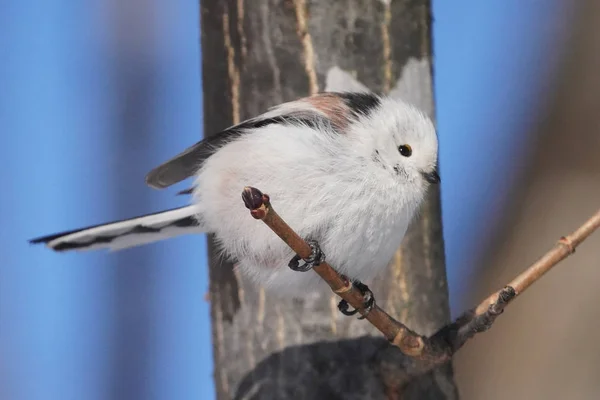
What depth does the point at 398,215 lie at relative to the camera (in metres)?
1.72

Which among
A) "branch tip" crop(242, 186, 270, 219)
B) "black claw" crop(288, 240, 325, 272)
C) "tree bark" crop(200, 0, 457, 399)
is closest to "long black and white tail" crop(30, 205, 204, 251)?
"tree bark" crop(200, 0, 457, 399)

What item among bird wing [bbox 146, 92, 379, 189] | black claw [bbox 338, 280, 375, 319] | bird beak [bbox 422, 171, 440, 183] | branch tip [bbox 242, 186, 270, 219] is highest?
bird wing [bbox 146, 92, 379, 189]

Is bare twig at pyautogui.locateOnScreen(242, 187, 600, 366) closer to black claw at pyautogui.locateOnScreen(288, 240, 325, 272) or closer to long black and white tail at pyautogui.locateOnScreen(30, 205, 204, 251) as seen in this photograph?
black claw at pyautogui.locateOnScreen(288, 240, 325, 272)

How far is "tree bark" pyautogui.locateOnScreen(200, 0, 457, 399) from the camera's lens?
187 centimetres

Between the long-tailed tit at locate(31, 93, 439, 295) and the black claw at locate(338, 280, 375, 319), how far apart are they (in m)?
0.03

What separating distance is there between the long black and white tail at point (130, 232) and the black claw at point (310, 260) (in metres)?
0.33

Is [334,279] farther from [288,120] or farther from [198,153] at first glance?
[198,153]

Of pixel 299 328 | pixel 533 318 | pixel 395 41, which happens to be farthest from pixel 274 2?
pixel 533 318

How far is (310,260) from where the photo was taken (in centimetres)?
153

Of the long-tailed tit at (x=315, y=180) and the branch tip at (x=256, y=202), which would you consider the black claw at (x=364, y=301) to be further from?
the branch tip at (x=256, y=202)

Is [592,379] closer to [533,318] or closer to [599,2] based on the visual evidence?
[533,318]

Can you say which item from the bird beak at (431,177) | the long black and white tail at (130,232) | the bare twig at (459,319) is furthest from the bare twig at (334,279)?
the long black and white tail at (130,232)

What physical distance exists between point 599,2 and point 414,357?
1866 mm

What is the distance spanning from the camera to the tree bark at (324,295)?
187 cm
